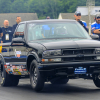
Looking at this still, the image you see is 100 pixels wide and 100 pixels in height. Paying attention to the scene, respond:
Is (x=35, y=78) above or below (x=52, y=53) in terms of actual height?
below

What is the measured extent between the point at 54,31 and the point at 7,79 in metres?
2.14

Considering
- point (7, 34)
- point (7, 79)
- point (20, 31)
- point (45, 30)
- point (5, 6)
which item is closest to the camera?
point (45, 30)

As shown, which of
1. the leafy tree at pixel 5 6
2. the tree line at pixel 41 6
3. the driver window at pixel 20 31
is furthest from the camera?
the leafy tree at pixel 5 6

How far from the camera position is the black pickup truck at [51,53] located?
25.6ft

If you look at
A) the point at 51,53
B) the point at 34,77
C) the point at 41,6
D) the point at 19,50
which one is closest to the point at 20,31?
the point at 19,50

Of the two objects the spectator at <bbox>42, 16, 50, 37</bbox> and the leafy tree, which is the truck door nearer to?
the spectator at <bbox>42, 16, 50, 37</bbox>

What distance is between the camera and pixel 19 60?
30.3ft

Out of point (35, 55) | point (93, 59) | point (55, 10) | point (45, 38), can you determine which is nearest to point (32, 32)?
point (45, 38)

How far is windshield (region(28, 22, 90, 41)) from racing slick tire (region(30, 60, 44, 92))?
0.84 m

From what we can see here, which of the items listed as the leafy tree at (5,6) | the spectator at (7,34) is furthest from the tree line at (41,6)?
the spectator at (7,34)

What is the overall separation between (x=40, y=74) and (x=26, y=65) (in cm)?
93

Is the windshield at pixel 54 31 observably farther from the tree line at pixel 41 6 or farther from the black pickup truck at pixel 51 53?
the tree line at pixel 41 6

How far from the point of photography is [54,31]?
29.9ft

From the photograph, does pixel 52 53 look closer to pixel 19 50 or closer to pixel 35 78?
pixel 35 78
